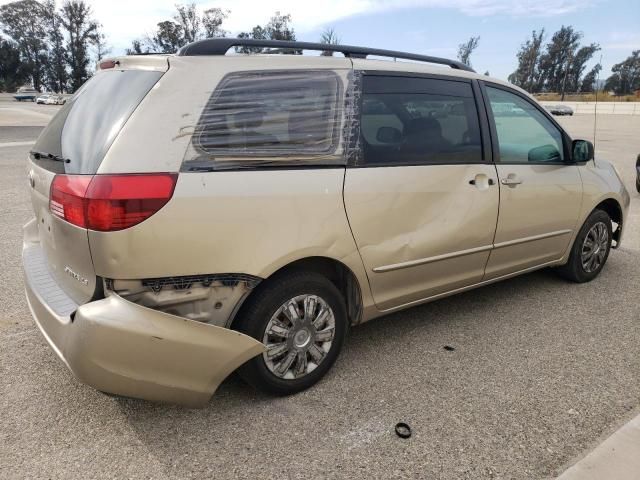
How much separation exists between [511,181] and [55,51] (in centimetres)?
8739

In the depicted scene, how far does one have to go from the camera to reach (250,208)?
7.63 ft

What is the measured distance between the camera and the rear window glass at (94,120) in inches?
87.1

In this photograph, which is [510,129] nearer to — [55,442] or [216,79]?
[216,79]

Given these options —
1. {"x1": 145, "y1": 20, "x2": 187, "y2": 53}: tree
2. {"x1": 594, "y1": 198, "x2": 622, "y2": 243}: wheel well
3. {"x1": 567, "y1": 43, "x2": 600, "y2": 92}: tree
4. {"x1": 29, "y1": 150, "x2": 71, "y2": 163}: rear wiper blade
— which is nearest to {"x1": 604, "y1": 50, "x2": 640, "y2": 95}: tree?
{"x1": 567, "y1": 43, "x2": 600, "y2": 92}: tree

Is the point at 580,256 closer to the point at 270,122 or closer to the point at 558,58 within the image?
the point at 270,122

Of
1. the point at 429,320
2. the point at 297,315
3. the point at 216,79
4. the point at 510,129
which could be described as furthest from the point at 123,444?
the point at 510,129

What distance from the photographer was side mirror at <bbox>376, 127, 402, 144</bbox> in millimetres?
2869

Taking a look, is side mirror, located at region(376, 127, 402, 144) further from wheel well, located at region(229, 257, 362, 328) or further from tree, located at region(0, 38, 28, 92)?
tree, located at region(0, 38, 28, 92)

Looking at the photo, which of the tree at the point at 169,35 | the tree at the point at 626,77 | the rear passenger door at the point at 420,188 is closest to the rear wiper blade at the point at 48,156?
the rear passenger door at the point at 420,188

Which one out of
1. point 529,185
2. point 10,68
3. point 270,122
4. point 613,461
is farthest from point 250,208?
point 10,68

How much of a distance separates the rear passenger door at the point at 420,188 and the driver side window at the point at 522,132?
22 centimetres

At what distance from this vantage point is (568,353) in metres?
3.22

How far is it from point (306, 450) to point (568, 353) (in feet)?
6.28

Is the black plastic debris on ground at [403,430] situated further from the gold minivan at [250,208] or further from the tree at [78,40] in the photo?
the tree at [78,40]
